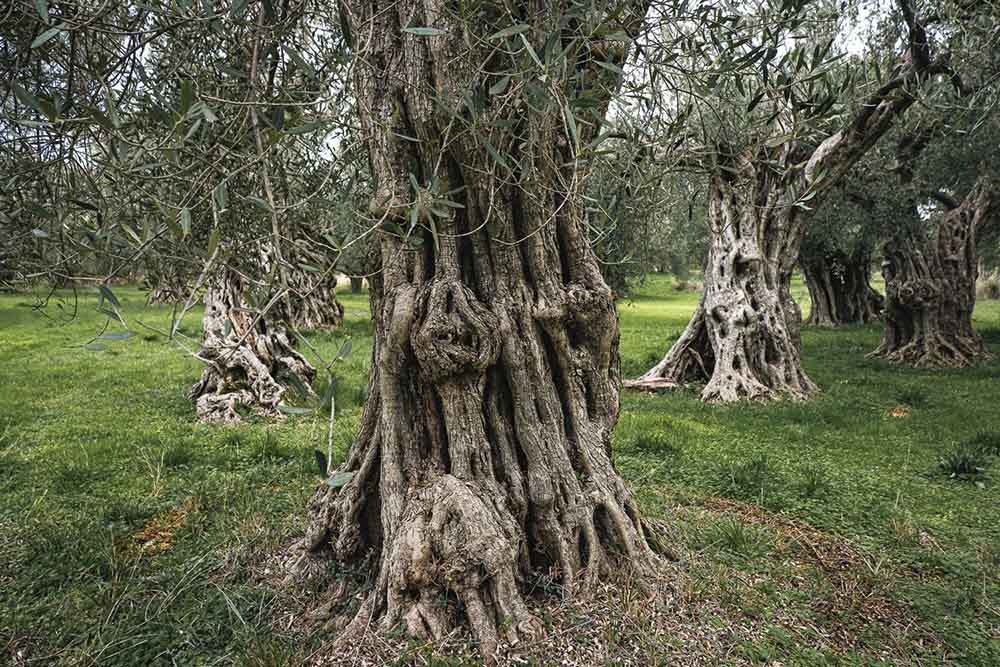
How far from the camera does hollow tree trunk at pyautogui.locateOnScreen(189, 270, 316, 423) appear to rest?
7.90 m

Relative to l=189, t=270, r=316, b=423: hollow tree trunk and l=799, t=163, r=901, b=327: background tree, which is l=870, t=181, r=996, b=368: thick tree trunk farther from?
l=189, t=270, r=316, b=423: hollow tree trunk

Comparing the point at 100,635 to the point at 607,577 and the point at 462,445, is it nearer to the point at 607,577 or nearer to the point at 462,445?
the point at 462,445

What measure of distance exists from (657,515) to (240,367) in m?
6.00

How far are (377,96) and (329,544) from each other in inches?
92.9

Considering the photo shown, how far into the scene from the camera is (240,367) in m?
8.43

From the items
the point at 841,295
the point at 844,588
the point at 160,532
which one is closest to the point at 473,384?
the point at 844,588

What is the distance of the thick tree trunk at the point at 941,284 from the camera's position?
12.7 metres

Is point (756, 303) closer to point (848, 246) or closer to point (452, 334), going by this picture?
point (452, 334)

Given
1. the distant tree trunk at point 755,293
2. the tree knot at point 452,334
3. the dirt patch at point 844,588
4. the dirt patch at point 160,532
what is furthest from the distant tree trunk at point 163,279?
the distant tree trunk at point 755,293

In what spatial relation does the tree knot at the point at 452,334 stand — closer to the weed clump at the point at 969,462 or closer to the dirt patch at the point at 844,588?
the dirt patch at the point at 844,588

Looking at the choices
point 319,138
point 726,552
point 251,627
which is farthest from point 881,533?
point 319,138

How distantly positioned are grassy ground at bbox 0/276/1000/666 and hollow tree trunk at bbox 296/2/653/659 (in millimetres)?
571

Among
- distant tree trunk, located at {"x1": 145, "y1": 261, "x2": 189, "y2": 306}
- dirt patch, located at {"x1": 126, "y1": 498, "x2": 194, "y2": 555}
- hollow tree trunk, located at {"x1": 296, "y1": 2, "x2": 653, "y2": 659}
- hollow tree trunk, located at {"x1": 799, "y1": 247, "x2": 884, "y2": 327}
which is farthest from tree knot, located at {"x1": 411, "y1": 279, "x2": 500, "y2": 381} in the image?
hollow tree trunk, located at {"x1": 799, "y1": 247, "x2": 884, "y2": 327}

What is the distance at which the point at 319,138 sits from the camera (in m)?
3.61
